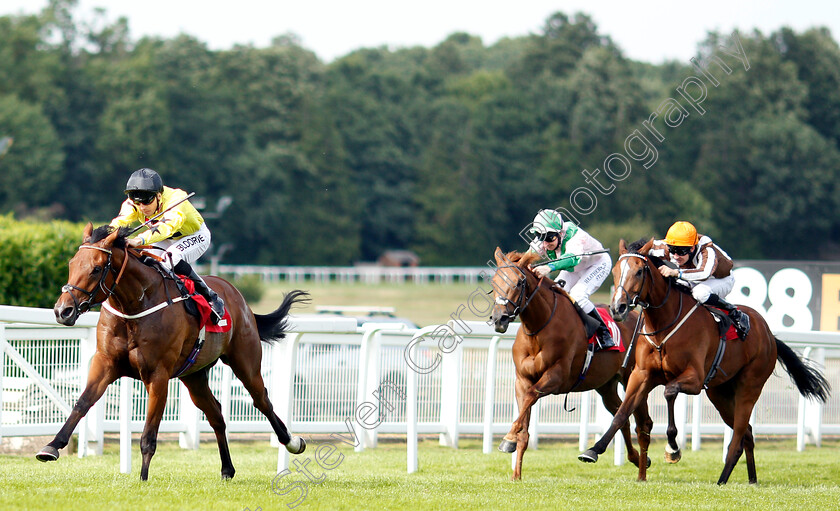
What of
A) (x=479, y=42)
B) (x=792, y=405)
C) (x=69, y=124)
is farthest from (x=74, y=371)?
(x=479, y=42)

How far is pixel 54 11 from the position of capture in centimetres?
5212

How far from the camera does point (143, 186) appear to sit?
6266 millimetres

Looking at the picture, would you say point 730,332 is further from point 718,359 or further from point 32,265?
point 32,265

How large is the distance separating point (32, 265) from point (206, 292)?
5802mm

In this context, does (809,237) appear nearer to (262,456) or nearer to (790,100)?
(790,100)

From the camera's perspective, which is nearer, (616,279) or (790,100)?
(616,279)

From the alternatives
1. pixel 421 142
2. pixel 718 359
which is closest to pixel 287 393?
pixel 718 359

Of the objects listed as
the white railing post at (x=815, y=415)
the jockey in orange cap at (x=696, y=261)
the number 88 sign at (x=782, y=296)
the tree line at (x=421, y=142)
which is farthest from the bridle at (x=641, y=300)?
the tree line at (x=421, y=142)

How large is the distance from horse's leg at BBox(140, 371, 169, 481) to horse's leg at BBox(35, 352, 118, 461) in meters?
0.23

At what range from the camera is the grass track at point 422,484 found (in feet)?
17.7

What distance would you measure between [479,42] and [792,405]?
93.1m

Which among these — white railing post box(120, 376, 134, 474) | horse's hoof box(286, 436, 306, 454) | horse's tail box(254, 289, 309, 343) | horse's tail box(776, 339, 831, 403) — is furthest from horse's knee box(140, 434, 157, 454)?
horse's tail box(776, 339, 831, 403)

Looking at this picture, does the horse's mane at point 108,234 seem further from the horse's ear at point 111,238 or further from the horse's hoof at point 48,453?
the horse's hoof at point 48,453

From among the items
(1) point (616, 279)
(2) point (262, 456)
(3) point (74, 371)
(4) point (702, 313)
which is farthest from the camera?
(2) point (262, 456)
